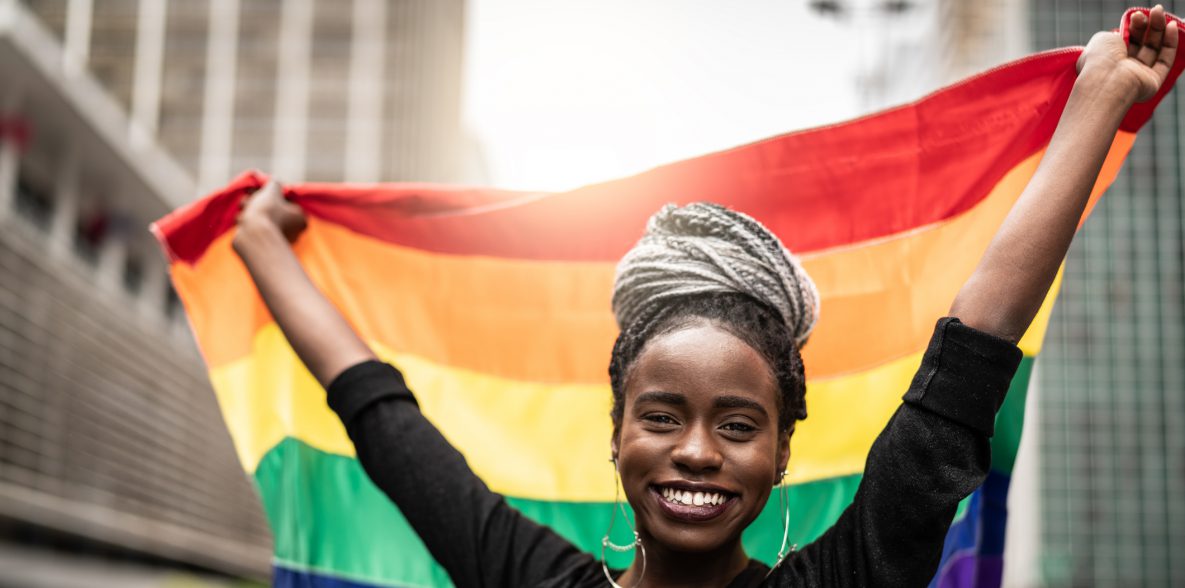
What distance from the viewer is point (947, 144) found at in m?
3.06

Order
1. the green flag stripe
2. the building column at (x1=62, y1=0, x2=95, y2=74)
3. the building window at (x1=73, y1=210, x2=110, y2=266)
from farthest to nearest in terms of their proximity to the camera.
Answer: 1. the building column at (x1=62, y1=0, x2=95, y2=74)
2. the building window at (x1=73, y1=210, x2=110, y2=266)
3. the green flag stripe

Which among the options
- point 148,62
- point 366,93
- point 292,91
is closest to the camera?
point 366,93

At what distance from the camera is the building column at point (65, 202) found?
3192 centimetres

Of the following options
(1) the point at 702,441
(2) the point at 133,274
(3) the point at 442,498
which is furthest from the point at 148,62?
(1) the point at 702,441

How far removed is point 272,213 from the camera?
11.1ft

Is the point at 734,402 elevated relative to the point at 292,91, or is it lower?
lower

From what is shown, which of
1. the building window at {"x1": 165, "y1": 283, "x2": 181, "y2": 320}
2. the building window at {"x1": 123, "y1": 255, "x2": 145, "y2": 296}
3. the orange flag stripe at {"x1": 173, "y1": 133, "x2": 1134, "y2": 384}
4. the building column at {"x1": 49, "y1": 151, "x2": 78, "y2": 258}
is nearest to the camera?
the orange flag stripe at {"x1": 173, "y1": 133, "x2": 1134, "y2": 384}

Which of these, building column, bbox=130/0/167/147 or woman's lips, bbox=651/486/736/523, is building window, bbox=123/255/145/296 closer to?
building column, bbox=130/0/167/147

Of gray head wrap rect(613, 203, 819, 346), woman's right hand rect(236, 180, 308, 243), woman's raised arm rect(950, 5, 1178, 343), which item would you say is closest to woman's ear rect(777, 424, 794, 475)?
gray head wrap rect(613, 203, 819, 346)

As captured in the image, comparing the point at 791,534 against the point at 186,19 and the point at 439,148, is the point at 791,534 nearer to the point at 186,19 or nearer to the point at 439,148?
the point at 186,19

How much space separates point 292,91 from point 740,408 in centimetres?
7537

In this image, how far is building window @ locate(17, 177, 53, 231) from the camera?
2977 centimetres

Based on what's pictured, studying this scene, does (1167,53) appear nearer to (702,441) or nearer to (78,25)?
(702,441)

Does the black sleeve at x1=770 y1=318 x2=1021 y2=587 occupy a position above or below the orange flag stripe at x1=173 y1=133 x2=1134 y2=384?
below
